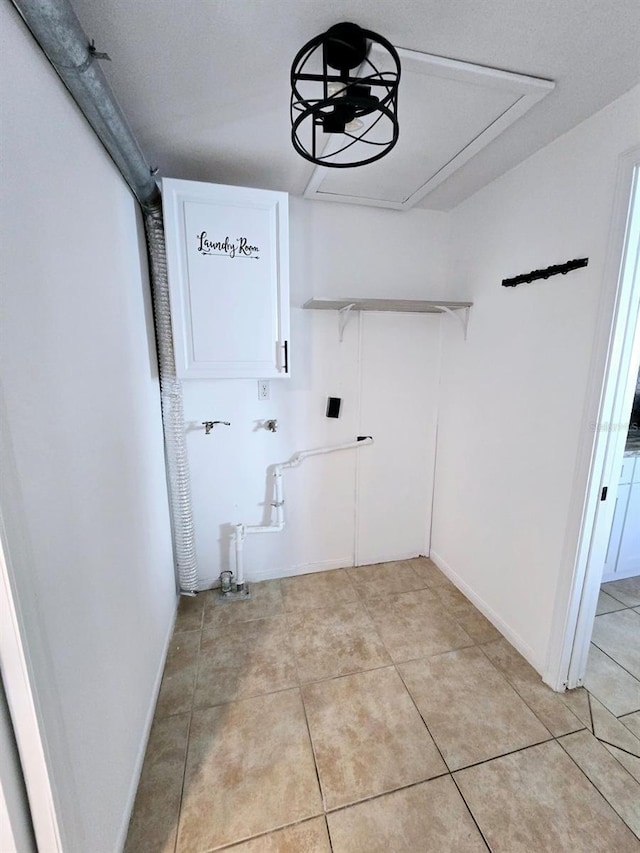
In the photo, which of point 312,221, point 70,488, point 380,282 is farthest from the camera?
point 380,282

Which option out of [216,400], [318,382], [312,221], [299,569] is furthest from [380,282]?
[299,569]

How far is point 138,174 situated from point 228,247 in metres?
0.44

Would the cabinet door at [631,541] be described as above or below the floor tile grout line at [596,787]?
above

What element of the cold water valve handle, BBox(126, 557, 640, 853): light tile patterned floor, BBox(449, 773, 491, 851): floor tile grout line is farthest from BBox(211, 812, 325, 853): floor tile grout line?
the cold water valve handle

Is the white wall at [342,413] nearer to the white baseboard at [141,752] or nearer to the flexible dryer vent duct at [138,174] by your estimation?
the flexible dryer vent duct at [138,174]

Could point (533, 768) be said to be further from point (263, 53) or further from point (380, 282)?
point (263, 53)

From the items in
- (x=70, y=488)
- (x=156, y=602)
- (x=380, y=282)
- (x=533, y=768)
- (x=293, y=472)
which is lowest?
(x=533, y=768)

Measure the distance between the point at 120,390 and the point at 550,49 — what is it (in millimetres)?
1782

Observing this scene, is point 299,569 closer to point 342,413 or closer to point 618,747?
point 342,413

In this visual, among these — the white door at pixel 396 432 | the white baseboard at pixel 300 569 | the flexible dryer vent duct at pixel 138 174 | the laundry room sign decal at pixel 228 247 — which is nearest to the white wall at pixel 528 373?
the white door at pixel 396 432

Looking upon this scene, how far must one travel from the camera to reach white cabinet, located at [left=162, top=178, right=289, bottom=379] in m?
1.69

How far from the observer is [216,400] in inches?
86.4

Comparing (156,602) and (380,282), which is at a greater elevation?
(380,282)

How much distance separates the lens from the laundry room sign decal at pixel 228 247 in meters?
1.72
